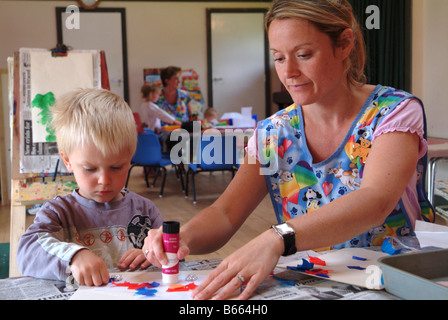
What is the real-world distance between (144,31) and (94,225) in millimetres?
A: 8406

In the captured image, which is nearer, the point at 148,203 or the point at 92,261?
the point at 92,261

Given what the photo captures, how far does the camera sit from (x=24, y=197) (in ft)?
8.76

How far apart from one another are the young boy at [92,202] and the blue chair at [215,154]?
12.2 ft

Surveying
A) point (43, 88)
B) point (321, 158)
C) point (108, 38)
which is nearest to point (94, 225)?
point (321, 158)

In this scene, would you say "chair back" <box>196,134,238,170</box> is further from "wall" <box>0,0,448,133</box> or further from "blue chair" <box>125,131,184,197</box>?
"wall" <box>0,0,448,133</box>

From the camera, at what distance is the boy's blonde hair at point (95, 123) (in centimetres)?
122

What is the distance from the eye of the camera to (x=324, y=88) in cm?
135

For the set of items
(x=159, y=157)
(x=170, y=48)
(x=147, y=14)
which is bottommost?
(x=159, y=157)

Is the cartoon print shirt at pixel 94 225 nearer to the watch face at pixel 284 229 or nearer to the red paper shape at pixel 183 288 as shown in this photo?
the red paper shape at pixel 183 288

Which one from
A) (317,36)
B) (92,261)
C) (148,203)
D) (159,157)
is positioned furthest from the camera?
(159,157)

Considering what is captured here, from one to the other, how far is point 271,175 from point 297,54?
37 cm

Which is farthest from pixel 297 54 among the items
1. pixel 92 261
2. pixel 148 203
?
pixel 92 261
